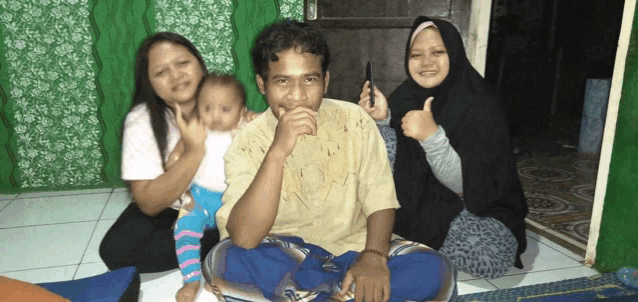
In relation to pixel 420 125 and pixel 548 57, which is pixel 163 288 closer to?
pixel 420 125

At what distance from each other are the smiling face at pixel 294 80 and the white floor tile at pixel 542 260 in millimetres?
1100

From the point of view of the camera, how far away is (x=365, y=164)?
1.22 metres

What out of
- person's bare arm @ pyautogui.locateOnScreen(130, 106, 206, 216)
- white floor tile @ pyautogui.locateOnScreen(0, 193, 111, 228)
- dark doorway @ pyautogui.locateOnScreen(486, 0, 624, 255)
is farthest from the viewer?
dark doorway @ pyautogui.locateOnScreen(486, 0, 624, 255)

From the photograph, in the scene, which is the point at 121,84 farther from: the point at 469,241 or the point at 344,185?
the point at 469,241

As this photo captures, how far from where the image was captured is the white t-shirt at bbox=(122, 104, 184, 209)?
4.66 ft

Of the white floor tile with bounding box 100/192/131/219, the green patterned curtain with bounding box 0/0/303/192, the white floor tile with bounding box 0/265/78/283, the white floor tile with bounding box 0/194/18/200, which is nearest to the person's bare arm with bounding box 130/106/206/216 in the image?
the white floor tile with bounding box 0/265/78/283

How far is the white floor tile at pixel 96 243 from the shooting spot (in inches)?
68.9

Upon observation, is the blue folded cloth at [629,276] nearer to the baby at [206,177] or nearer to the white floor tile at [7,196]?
the baby at [206,177]

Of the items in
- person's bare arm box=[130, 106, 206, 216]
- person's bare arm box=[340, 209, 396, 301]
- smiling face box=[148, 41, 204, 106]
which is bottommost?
person's bare arm box=[340, 209, 396, 301]

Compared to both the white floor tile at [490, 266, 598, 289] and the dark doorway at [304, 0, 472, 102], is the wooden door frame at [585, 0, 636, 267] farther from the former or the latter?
the dark doorway at [304, 0, 472, 102]

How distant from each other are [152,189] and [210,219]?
216 mm

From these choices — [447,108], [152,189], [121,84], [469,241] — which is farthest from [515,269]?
[121,84]

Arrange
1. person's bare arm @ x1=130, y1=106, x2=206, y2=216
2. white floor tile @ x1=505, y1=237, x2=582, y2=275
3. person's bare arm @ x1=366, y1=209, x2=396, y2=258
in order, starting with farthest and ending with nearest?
white floor tile @ x1=505, y1=237, x2=582, y2=275 < person's bare arm @ x1=130, y1=106, x2=206, y2=216 < person's bare arm @ x1=366, y1=209, x2=396, y2=258

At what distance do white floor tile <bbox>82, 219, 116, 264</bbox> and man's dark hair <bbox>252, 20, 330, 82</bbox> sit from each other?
116 cm
